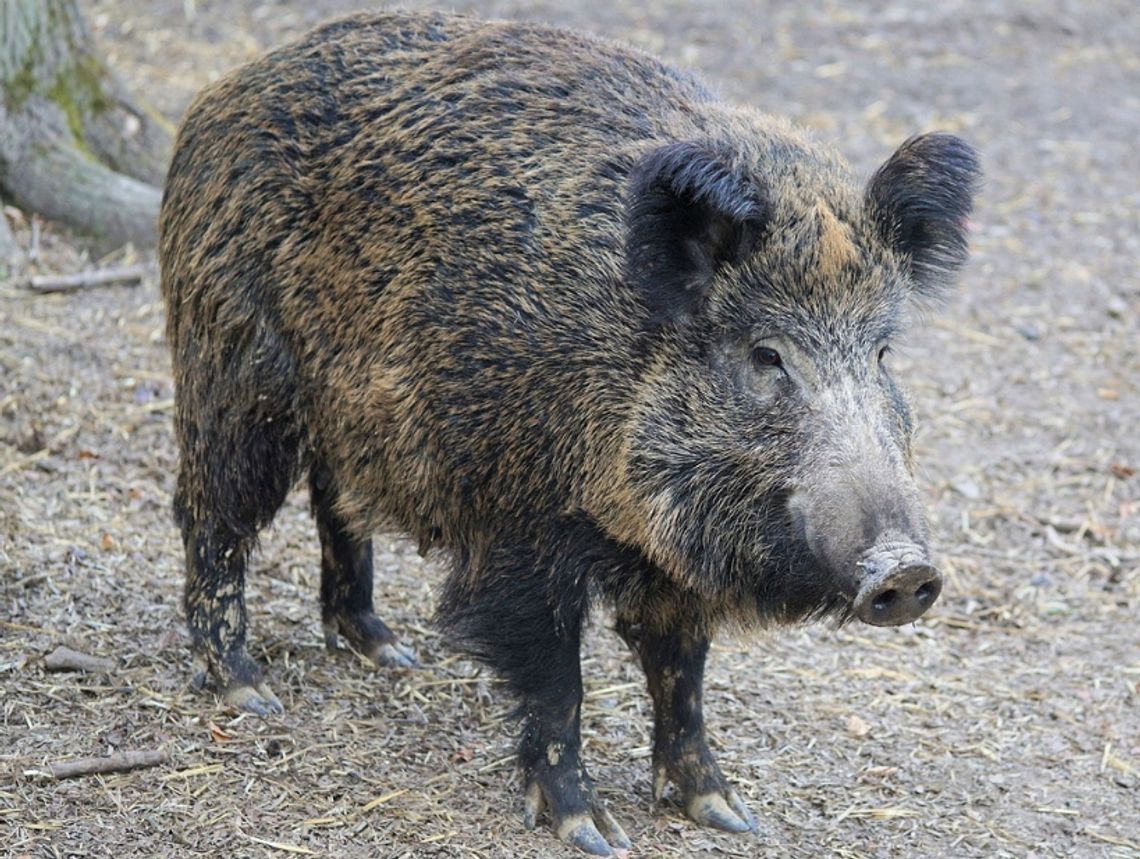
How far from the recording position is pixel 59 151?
26.3 ft

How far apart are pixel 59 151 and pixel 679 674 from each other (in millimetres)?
4988

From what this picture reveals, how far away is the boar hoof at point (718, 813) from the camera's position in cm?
482

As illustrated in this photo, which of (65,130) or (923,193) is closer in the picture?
(923,193)

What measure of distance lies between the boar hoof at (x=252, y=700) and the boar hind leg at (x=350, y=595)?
50 cm

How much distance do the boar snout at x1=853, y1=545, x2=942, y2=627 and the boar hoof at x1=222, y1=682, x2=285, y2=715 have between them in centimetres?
232

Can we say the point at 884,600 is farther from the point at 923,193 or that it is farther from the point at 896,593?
the point at 923,193

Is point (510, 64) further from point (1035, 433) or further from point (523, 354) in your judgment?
point (1035, 433)

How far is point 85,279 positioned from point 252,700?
345cm

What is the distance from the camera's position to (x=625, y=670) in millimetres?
5777

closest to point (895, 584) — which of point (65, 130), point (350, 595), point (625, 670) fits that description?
point (625, 670)

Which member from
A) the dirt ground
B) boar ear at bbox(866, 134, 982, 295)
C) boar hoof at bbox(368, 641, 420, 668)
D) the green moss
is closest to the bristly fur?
boar ear at bbox(866, 134, 982, 295)

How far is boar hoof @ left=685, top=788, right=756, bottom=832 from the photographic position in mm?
4816

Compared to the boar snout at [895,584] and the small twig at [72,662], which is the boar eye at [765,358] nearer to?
the boar snout at [895,584]

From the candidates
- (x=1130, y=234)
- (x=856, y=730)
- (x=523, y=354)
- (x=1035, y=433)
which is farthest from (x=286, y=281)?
(x=1130, y=234)
